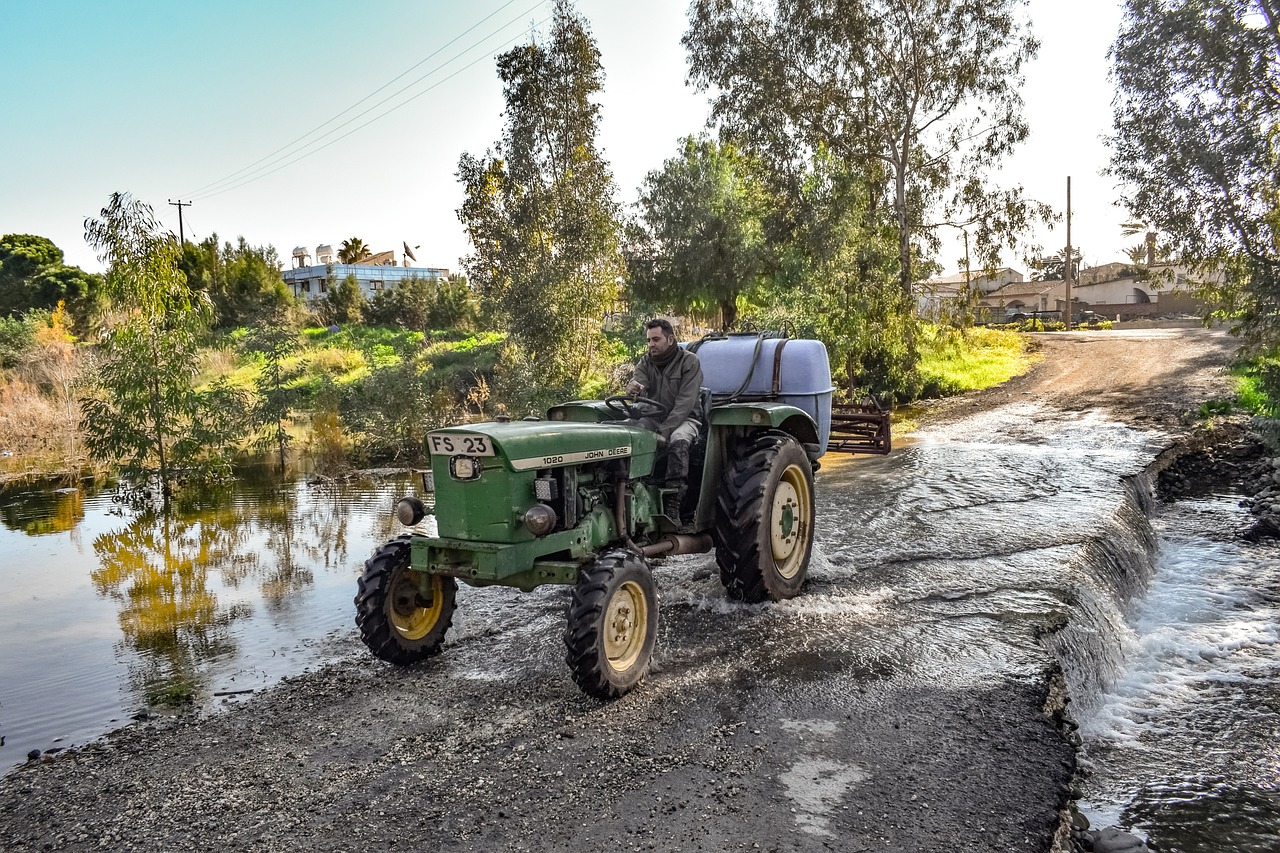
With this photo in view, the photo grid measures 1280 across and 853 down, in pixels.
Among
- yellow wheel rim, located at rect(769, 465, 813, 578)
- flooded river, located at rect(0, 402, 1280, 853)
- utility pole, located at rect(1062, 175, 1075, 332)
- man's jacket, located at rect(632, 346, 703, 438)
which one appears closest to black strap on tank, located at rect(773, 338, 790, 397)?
yellow wheel rim, located at rect(769, 465, 813, 578)

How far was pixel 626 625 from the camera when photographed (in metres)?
4.60

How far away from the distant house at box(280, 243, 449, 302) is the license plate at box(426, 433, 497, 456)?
4987 cm

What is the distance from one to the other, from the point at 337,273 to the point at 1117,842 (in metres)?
59.0

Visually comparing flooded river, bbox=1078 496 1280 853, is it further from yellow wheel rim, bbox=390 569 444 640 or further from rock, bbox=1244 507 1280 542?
yellow wheel rim, bbox=390 569 444 640

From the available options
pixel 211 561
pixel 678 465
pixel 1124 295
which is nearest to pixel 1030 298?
pixel 1124 295

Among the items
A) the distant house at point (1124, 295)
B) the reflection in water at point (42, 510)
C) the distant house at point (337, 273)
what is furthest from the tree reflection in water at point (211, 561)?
the distant house at point (337, 273)

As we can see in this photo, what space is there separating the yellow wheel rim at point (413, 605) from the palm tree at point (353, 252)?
72.3 m

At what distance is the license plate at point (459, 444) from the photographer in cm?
452

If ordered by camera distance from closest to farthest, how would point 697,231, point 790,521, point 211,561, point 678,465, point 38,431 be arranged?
point 678,465
point 790,521
point 211,561
point 38,431
point 697,231

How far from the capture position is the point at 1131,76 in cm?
1283

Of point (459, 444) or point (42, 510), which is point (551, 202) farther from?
point (459, 444)

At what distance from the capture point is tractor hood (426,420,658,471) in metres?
4.48

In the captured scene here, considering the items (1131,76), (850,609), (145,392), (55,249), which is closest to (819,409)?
(850,609)

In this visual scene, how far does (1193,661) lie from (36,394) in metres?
18.0
